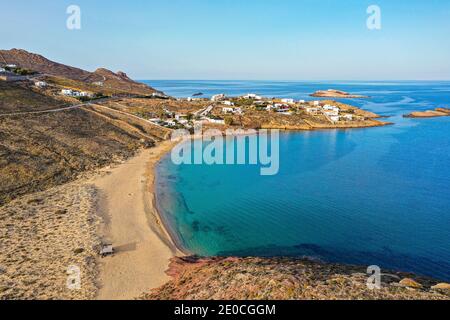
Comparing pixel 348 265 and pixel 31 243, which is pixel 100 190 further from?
pixel 348 265

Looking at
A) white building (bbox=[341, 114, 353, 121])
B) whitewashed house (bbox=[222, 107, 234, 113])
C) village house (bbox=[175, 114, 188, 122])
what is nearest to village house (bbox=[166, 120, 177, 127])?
village house (bbox=[175, 114, 188, 122])

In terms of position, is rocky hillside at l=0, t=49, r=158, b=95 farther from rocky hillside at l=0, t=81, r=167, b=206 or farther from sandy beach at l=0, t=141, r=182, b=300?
sandy beach at l=0, t=141, r=182, b=300

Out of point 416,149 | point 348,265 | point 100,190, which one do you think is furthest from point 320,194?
point 416,149

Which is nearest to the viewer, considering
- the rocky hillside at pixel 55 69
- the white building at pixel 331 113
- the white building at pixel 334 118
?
the white building at pixel 334 118

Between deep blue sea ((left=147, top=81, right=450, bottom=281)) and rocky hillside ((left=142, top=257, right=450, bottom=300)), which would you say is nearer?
rocky hillside ((left=142, top=257, right=450, bottom=300))

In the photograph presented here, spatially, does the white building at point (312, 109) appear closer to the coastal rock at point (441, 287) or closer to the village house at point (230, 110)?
the village house at point (230, 110)

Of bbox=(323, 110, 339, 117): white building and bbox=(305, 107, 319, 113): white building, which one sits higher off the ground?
bbox=(305, 107, 319, 113): white building

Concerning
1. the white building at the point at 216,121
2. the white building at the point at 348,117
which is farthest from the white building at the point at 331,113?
the white building at the point at 216,121

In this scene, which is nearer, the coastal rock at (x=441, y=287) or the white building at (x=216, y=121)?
A: the coastal rock at (x=441, y=287)
